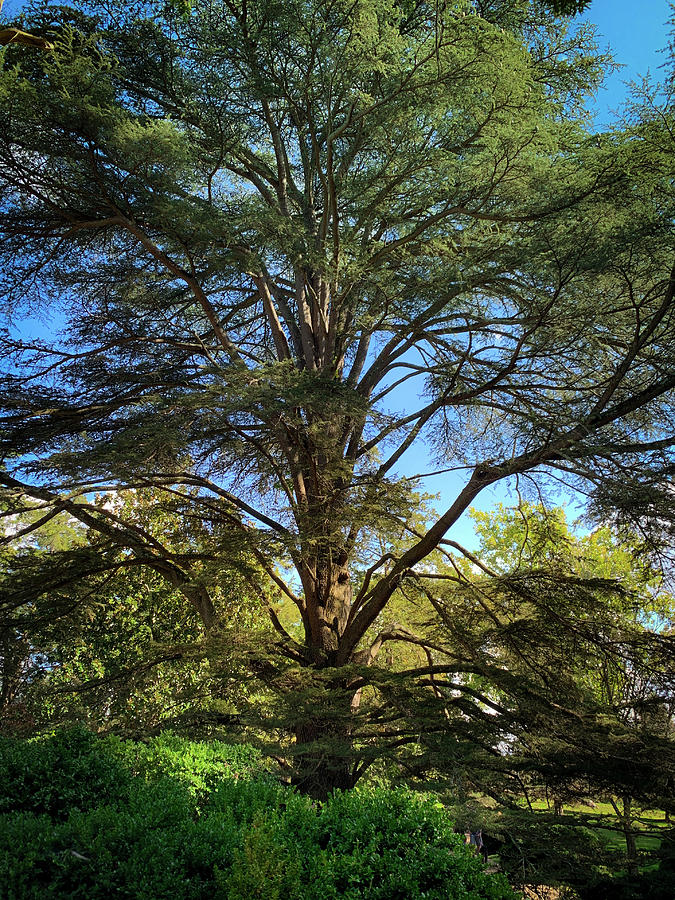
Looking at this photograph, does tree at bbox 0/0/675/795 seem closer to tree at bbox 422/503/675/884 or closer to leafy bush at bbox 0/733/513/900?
tree at bbox 422/503/675/884

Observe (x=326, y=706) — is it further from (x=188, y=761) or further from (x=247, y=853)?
(x=247, y=853)

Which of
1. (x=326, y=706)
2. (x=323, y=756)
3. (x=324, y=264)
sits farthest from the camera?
(x=324, y=264)

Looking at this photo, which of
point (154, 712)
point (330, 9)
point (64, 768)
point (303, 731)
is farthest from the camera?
point (154, 712)

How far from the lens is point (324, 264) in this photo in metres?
6.98

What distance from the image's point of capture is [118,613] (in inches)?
532

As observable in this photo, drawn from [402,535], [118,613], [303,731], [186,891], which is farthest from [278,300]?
[186,891]

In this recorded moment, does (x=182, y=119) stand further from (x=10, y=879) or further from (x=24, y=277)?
(x=10, y=879)

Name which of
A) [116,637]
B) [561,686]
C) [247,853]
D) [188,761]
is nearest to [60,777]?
[188,761]

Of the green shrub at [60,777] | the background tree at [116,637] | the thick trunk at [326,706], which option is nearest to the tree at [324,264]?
the thick trunk at [326,706]

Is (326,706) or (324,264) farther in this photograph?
(324,264)

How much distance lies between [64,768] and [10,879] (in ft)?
5.44

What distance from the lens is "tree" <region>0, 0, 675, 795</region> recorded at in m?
6.11

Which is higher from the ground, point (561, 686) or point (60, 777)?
point (561, 686)

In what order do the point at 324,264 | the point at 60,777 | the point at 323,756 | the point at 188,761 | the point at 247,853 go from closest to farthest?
1. the point at 247,853
2. the point at 60,777
3. the point at 188,761
4. the point at 323,756
5. the point at 324,264
